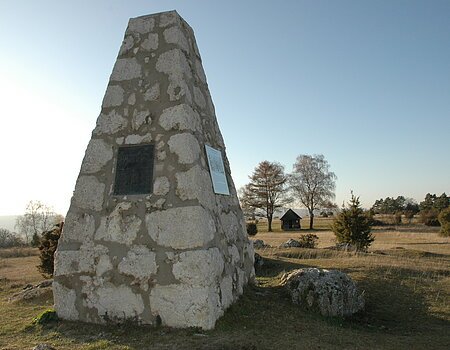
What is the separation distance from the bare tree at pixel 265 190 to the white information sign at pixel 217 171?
45.8 metres

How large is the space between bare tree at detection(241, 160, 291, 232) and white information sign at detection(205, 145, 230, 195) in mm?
45845

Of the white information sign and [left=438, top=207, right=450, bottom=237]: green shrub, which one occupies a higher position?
the white information sign

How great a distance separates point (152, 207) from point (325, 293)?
2948 millimetres

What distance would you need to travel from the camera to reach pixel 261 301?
5.95 m

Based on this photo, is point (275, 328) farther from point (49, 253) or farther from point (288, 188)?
point (288, 188)

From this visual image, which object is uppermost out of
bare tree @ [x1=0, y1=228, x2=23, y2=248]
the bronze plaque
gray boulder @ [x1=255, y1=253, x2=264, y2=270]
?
the bronze plaque

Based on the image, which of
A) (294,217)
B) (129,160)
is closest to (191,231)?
(129,160)

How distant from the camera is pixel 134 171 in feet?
17.8

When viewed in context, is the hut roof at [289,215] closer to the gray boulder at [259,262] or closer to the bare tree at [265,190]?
the bare tree at [265,190]

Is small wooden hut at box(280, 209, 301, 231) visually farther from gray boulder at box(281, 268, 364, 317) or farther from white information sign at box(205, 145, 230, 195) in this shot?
white information sign at box(205, 145, 230, 195)

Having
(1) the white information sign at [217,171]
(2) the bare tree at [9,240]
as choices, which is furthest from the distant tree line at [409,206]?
(1) the white information sign at [217,171]

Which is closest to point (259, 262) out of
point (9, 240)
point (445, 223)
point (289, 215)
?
point (445, 223)

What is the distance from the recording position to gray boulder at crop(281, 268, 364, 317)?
591 centimetres

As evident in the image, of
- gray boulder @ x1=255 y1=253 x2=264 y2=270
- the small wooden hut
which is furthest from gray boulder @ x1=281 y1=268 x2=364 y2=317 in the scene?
the small wooden hut
